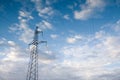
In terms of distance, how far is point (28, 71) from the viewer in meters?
55.9

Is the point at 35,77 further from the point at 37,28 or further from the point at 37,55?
the point at 37,28

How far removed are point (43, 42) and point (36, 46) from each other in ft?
7.89

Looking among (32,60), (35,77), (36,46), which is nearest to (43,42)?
(36,46)

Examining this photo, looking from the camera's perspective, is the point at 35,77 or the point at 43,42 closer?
the point at 35,77

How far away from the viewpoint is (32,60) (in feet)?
188

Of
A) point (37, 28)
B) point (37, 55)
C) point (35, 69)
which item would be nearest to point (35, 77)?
point (35, 69)

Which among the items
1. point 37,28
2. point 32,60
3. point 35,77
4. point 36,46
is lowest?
point 35,77

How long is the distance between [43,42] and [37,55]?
423 cm

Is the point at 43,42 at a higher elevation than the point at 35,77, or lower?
higher

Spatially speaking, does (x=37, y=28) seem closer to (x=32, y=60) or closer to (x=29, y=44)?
(x=29, y=44)

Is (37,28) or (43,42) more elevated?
(37,28)

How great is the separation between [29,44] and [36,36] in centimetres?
314

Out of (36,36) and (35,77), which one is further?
(36,36)

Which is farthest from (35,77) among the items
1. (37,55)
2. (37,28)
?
(37,28)
